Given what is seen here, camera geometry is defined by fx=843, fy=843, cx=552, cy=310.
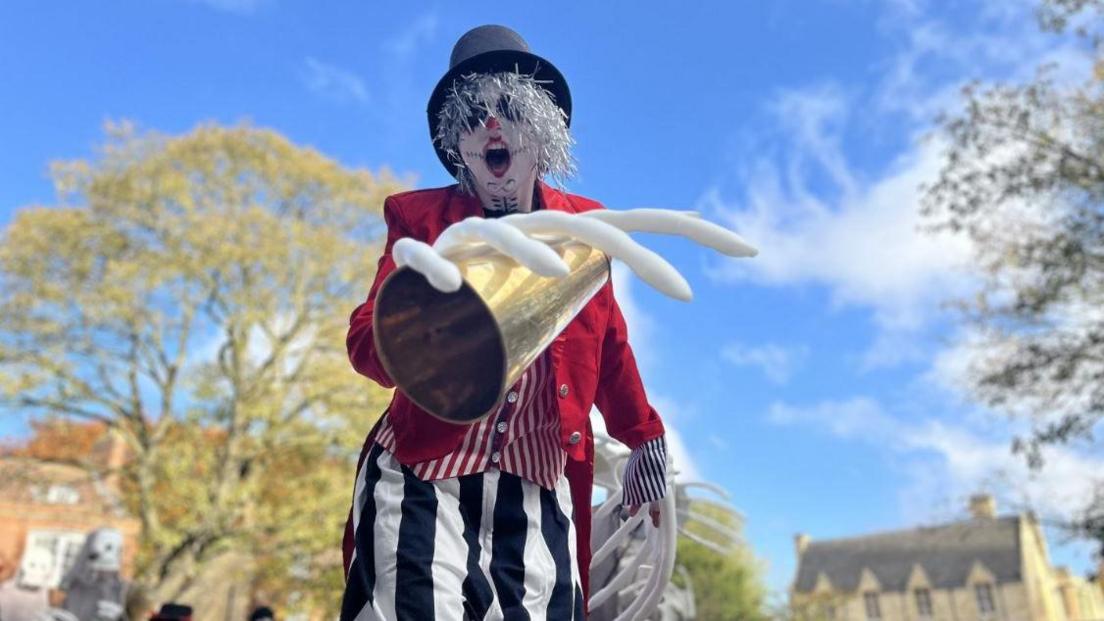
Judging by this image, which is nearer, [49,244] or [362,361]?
[362,361]

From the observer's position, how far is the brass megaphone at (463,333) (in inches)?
51.5

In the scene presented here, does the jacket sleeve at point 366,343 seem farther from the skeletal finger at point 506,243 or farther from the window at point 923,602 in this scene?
the window at point 923,602

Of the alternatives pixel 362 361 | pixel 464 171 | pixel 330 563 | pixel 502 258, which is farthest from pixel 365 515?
pixel 330 563

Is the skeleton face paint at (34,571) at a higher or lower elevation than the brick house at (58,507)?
lower

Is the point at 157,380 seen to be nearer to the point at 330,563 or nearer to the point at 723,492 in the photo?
the point at 330,563

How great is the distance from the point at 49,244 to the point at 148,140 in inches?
95.2

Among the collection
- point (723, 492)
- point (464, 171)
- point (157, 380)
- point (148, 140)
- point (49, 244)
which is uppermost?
point (148, 140)

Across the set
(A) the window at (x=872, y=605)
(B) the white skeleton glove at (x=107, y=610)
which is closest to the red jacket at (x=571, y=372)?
(B) the white skeleton glove at (x=107, y=610)

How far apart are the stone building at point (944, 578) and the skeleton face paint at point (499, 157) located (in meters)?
41.1

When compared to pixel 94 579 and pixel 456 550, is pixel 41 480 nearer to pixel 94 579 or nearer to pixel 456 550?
pixel 94 579

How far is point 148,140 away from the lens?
1463 cm

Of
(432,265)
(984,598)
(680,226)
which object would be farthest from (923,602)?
(432,265)

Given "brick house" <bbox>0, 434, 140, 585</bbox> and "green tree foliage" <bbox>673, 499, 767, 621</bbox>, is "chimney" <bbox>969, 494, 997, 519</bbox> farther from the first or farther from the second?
"green tree foliage" <bbox>673, 499, 767, 621</bbox>

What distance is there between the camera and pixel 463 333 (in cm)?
132
